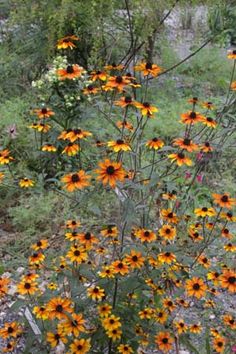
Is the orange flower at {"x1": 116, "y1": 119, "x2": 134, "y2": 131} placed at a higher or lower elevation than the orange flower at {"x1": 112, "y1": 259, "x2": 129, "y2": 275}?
higher

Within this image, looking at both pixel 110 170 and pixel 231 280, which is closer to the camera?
pixel 110 170

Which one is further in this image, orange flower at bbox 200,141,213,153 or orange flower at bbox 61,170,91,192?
orange flower at bbox 200,141,213,153

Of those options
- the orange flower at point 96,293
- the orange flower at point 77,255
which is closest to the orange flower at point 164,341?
the orange flower at point 96,293

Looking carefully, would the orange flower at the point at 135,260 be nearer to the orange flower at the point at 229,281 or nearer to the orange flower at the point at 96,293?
the orange flower at the point at 96,293

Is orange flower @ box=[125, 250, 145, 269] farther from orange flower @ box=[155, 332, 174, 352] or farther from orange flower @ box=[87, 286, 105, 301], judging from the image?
orange flower @ box=[155, 332, 174, 352]

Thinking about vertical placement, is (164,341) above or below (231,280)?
below

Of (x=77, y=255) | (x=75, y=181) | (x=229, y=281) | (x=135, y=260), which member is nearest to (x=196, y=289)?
(x=229, y=281)

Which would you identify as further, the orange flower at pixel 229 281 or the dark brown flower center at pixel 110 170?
the orange flower at pixel 229 281

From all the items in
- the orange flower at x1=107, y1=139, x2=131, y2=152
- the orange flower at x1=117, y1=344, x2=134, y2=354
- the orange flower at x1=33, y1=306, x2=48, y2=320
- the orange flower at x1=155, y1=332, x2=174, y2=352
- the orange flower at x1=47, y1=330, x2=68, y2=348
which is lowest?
the orange flower at x1=117, y1=344, x2=134, y2=354

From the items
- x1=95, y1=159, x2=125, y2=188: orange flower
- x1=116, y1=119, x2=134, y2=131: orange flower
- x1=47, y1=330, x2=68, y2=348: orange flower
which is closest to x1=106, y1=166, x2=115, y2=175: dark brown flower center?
x1=95, y1=159, x2=125, y2=188: orange flower

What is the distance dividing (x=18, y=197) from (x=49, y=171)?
21 cm

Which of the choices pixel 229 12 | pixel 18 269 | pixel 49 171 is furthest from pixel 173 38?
pixel 18 269

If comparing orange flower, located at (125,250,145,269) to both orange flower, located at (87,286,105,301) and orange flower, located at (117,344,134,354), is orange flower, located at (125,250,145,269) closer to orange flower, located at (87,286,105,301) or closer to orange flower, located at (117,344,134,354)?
orange flower, located at (87,286,105,301)

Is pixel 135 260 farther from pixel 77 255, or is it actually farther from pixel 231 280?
pixel 231 280
